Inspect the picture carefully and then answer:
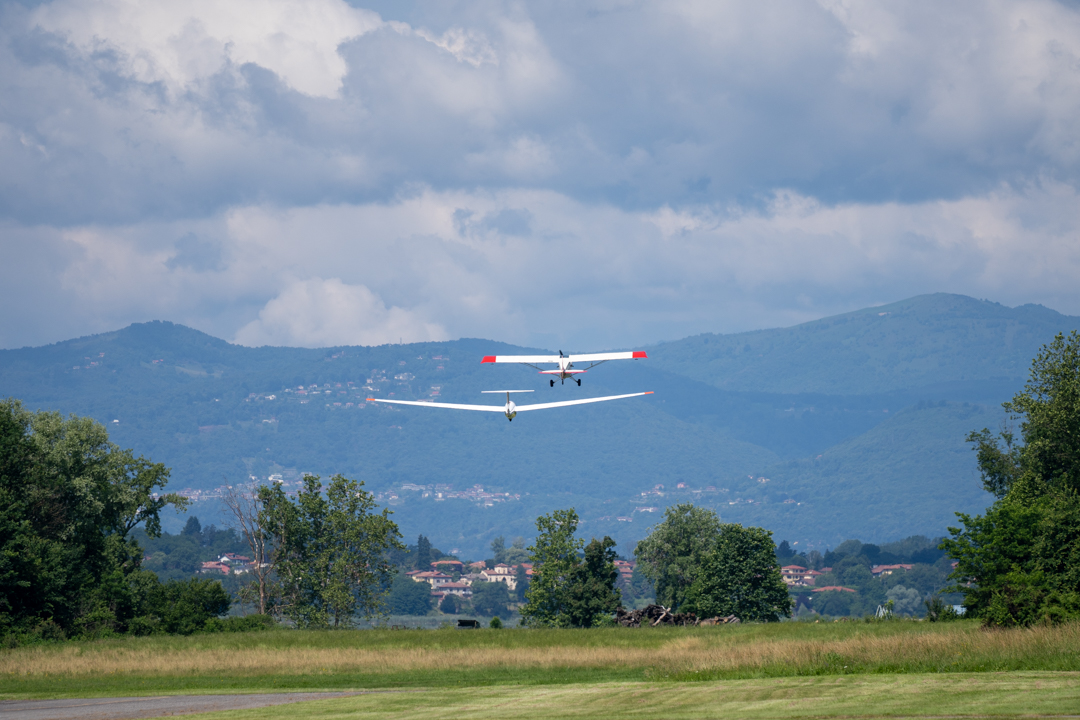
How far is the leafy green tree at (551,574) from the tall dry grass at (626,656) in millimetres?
35404

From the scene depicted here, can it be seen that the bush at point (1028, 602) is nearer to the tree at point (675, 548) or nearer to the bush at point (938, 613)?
the bush at point (938, 613)

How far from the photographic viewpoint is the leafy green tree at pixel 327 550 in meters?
114

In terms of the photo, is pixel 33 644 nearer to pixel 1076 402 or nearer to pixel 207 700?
pixel 207 700

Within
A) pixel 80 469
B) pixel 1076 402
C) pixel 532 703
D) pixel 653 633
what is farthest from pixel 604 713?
pixel 80 469

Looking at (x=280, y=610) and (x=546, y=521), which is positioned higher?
(x=546, y=521)

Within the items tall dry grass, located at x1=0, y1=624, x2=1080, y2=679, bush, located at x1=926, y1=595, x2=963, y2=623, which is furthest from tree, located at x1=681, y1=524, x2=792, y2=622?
tall dry grass, located at x1=0, y1=624, x2=1080, y2=679

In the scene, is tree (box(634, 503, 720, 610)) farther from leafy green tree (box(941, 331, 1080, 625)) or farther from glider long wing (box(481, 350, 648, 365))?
glider long wing (box(481, 350, 648, 365))

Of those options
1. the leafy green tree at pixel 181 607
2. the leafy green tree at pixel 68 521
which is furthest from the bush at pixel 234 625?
the leafy green tree at pixel 68 521

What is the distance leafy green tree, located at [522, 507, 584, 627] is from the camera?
10706cm

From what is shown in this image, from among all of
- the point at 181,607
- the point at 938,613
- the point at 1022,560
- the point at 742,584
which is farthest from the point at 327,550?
the point at 1022,560

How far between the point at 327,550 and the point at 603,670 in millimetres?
72568

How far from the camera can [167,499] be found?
369 feet

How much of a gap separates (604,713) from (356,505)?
297 ft

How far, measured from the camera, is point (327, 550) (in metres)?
116
